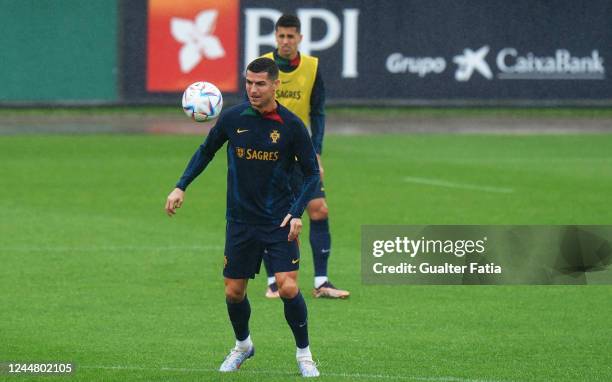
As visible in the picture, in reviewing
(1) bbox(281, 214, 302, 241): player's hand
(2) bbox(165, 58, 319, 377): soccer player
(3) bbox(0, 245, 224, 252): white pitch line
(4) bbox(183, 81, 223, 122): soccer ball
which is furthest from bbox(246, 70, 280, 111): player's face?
(3) bbox(0, 245, 224, 252): white pitch line

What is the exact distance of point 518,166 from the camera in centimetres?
2312

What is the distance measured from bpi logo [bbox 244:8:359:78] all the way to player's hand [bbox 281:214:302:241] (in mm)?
18364

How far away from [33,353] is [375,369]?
251 cm

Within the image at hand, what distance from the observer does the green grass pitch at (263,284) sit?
33.8 ft

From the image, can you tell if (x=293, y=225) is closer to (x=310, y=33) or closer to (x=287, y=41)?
(x=287, y=41)

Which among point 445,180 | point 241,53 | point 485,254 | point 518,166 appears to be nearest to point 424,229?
point 485,254

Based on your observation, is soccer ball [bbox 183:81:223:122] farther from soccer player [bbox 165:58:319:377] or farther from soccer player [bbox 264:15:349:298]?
soccer player [bbox 264:15:349:298]

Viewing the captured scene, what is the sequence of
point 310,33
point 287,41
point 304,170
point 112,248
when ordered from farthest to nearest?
point 310,33 < point 112,248 < point 287,41 < point 304,170

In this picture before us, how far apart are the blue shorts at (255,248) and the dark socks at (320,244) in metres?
3.39

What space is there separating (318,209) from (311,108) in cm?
94

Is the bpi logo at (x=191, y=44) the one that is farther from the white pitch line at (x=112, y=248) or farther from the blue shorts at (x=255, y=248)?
the blue shorts at (x=255, y=248)

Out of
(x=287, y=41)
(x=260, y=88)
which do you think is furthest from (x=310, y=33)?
(x=260, y=88)

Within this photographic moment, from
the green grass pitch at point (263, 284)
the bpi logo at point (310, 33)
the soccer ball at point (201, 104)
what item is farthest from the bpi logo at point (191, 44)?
the soccer ball at point (201, 104)

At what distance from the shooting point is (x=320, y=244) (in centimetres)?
1312
